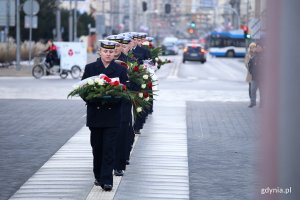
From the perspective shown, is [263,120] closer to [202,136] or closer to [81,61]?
[202,136]

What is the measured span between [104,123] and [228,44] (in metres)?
87.8

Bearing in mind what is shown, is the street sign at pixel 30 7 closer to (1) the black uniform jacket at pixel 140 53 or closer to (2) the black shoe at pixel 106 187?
(1) the black uniform jacket at pixel 140 53

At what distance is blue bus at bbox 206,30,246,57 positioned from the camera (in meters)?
92.9

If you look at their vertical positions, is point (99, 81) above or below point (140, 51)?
below

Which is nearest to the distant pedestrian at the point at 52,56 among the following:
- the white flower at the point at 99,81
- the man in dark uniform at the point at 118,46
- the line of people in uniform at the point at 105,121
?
the man in dark uniform at the point at 118,46

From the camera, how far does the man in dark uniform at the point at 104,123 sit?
27.0 ft

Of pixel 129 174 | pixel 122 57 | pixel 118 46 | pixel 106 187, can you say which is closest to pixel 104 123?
pixel 106 187

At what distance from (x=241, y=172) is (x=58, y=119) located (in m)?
8.31

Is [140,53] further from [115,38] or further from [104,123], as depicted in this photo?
[104,123]

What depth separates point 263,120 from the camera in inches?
81.3

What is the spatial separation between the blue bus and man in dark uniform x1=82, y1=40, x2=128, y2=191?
83.3m

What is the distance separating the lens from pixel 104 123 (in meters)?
8.22

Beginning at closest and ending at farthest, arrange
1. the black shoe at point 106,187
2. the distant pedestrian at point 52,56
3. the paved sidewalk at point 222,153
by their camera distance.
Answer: the black shoe at point 106,187, the paved sidewalk at point 222,153, the distant pedestrian at point 52,56

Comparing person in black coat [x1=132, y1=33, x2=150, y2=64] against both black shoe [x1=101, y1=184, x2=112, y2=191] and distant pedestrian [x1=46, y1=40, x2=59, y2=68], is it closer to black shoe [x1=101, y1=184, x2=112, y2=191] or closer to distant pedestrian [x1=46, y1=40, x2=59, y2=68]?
black shoe [x1=101, y1=184, x2=112, y2=191]
